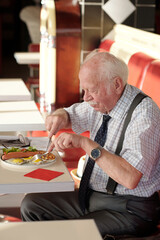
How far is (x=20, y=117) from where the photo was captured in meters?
2.71

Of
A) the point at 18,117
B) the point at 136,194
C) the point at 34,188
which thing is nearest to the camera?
the point at 34,188

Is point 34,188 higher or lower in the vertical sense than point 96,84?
lower

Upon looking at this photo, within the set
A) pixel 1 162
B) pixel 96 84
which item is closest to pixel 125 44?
pixel 96 84

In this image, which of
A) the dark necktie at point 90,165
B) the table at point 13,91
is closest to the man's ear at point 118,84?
the dark necktie at point 90,165

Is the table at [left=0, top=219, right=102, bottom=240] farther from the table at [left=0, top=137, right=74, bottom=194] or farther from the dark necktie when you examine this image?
the dark necktie

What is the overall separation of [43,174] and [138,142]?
1.34 ft

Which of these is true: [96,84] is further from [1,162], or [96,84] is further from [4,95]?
[4,95]

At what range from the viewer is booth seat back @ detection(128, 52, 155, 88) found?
2.98 meters

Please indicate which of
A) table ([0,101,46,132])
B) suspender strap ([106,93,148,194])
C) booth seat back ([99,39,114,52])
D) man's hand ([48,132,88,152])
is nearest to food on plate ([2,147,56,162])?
man's hand ([48,132,88,152])

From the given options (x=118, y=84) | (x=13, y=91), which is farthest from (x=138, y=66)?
(x=118, y=84)

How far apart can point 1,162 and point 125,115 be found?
586 millimetres

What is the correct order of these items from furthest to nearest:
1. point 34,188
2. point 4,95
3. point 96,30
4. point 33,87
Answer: point 33,87 → point 96,30 → point 4,95 → point 34,188

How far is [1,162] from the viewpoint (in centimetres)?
203

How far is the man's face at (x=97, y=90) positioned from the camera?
2.07 metres
